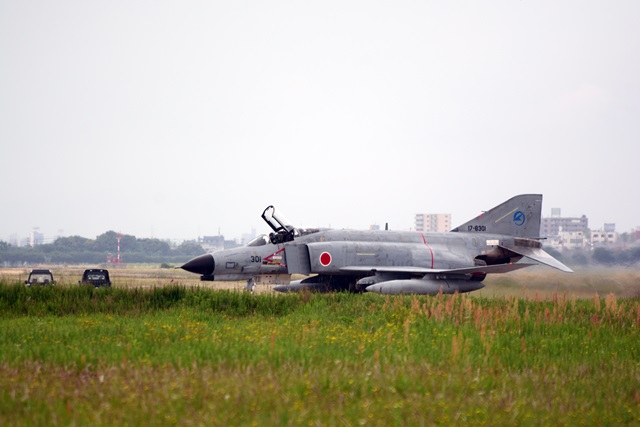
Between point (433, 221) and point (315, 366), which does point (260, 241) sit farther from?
point (433, 221)

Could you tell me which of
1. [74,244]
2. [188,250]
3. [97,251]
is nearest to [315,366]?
[97,251]

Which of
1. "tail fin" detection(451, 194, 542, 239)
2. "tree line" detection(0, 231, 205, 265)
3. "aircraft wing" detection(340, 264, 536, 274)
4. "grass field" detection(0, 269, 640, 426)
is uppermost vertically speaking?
"tail fin" detection(451, 194, 542, 239)

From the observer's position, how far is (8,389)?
6.95 metres

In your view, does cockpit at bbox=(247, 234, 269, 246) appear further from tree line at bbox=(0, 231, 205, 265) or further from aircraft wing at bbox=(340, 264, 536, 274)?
tree line at bbox=(0, 231, 205, 265)

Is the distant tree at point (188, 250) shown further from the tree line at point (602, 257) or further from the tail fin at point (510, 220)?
the tail fin at point (510, 220)

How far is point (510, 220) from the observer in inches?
1048

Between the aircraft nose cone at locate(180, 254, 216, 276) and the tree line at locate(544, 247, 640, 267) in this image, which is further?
the tree line at locate(544, 247, 640, 267)

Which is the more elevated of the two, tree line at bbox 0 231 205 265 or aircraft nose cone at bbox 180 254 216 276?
aircraft nose cone at bbox 180 254 216 276

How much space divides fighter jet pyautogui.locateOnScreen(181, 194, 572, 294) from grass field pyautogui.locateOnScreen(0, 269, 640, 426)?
7000mm

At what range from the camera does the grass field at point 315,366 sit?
21.2ft

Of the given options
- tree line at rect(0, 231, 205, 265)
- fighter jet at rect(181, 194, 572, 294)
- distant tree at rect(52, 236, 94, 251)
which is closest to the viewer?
fighter jet at rect(181, 194, 572, 294)

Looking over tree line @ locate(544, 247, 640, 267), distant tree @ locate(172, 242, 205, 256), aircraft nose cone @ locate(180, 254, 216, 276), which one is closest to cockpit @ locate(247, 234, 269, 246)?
aircraft nose cone @ locate(180, 254, 216, 276)

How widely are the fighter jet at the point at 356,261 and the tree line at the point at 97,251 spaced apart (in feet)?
334

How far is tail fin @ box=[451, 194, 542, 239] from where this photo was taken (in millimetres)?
26594
